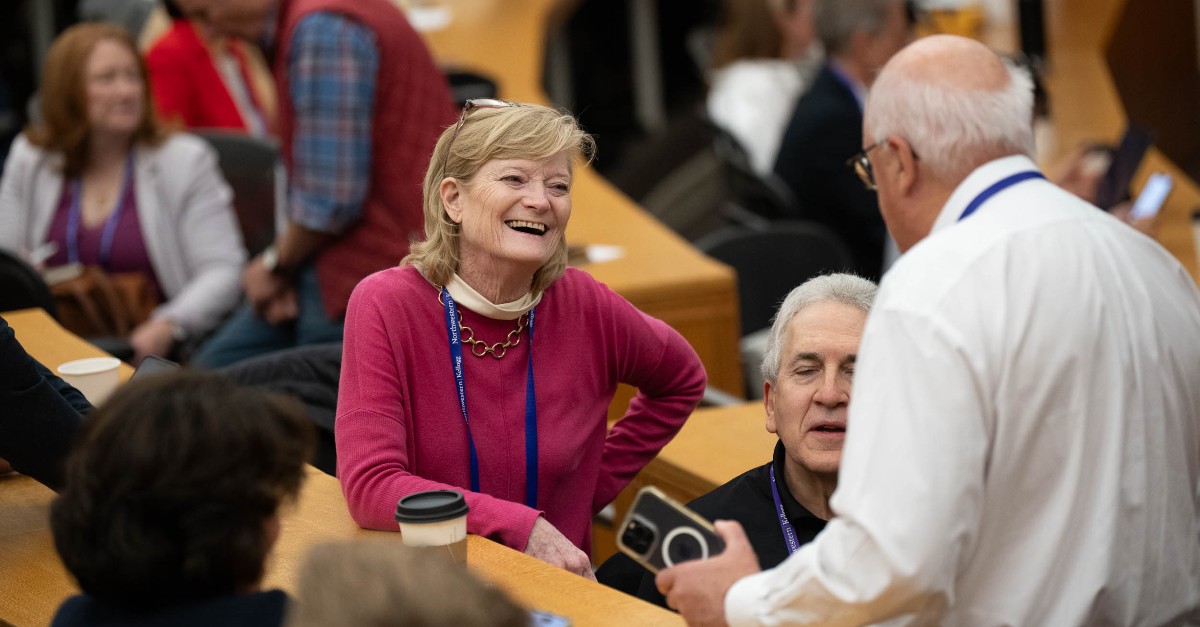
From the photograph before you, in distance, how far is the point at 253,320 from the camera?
4.23m

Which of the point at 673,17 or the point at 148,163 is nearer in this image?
the point at 148,163

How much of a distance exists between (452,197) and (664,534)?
2.74ft

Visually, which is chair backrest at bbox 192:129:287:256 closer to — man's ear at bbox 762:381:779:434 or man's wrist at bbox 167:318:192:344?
man's wrist at bbox 167:318:192:344

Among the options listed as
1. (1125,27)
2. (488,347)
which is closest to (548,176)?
(488,347)

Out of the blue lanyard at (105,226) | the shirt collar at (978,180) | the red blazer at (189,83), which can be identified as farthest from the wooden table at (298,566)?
the red blazer at (189,83)

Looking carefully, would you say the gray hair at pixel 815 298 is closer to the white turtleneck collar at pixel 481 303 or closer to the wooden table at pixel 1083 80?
the white turtleneck collar at pixel 481 303

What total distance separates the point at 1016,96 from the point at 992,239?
297 mm

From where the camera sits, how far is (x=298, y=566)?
7.28ft

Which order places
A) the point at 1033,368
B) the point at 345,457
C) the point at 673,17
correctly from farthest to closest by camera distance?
the point at 673,17, the point at 345,457, the point at 1033,368

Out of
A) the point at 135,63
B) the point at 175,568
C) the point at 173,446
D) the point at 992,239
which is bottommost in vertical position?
the point at 135,63

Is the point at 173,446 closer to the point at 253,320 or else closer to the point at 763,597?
the point at 763,597

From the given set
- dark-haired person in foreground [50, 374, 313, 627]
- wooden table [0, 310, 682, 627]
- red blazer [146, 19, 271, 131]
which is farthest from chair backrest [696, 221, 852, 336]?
dark-haired person in foreground [50, 374, 313, 627]

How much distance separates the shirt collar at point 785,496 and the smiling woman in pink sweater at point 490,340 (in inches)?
13.1

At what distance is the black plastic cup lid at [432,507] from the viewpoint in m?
2.13
